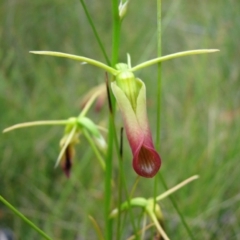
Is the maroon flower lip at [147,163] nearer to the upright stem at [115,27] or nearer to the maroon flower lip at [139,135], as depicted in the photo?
the maroon flower lip at [139,135]

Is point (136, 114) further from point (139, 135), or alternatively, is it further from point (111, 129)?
point (111, 129)

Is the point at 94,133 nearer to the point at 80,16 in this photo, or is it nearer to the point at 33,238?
the point at 33,238

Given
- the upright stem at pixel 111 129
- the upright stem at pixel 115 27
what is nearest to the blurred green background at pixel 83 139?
the upright stem at pixel 111 129

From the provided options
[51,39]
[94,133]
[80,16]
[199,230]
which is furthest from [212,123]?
[80,16]

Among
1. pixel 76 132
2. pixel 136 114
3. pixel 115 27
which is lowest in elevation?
pixel 76 132

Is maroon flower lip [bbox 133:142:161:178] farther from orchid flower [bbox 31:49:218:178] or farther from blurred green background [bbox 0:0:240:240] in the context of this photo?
blurred green background [bbox 0:0:240:240]

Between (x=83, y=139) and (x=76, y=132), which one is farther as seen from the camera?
(x=83, y=139)

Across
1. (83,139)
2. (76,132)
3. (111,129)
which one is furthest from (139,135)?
(83,139)
